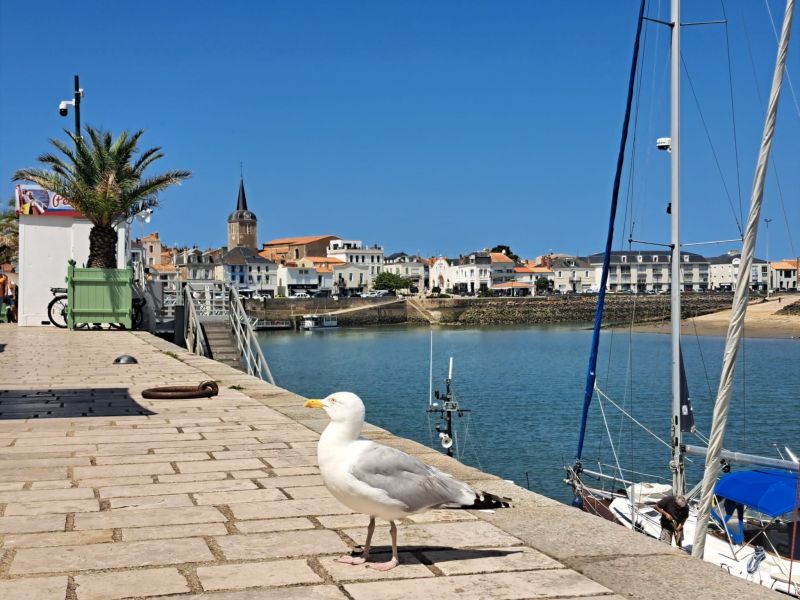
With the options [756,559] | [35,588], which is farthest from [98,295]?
[35,588]

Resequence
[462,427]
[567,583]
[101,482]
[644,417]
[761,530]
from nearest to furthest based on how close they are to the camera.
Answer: [567,583], [101,482], [761,530], [462,427], [644,417]

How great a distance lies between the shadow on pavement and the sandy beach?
3308 inches

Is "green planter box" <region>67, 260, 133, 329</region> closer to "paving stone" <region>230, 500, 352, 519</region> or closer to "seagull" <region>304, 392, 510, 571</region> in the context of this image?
"paving stone" <region>230, 500, 352, 519</region>

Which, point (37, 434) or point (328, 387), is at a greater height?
point (37, 434)

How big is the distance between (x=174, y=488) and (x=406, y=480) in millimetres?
2548

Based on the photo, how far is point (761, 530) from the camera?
40.9ft

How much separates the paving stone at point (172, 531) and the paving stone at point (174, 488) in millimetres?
950

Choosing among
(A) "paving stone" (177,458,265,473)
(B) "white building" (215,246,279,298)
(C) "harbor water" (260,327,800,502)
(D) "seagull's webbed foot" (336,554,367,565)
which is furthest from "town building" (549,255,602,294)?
(D) "seagull's webbed foot" (336,554,367,565)

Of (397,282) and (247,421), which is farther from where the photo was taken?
(397,282)

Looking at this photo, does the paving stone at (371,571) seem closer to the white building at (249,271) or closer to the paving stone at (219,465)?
the paving stone at (219,465)

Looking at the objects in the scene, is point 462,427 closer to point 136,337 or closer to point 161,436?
point 136,337

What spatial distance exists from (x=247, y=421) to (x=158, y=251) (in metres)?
182

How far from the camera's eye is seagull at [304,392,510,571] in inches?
171

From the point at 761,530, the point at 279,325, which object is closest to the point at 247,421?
the point at 761,530
